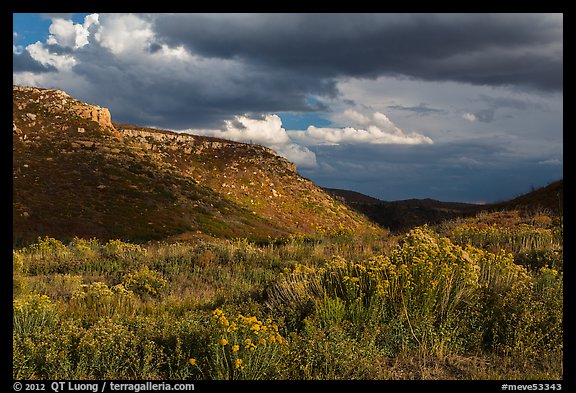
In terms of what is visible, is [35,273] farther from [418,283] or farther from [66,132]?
[66,132]

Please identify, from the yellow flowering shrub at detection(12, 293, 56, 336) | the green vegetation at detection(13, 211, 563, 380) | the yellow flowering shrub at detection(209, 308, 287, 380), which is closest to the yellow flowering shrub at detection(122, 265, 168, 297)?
the green vegetation at detection(13, 211, 563, 380)

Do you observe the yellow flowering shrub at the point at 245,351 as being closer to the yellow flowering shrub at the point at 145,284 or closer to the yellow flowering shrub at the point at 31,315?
the yellow flowering shrub at the point at 31,315

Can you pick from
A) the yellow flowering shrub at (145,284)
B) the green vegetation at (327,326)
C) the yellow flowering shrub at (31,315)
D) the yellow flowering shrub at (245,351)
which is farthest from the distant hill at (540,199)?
the yellow flowering shrub at (31,315)

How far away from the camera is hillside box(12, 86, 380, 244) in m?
47.4

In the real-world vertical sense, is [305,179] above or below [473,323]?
above

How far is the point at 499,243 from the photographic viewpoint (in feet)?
42.2

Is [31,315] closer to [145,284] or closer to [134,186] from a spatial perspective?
[145,284]

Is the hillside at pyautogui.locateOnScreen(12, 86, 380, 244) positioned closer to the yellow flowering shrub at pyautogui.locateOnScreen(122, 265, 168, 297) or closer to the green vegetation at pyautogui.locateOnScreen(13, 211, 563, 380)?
the yellow flowering shrub at pyautogui.locateOnScreen(122, 265, 168, 297)

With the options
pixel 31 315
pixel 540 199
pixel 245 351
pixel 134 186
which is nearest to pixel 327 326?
pixel 245 351

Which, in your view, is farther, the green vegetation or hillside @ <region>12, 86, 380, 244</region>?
hillside @ <region>12, 86, 380, 244</region>

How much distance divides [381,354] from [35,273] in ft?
36.9

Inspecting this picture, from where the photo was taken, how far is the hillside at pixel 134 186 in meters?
47.4

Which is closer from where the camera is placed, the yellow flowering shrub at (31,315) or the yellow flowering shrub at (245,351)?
the yellow flowering shrub at (245,351)
